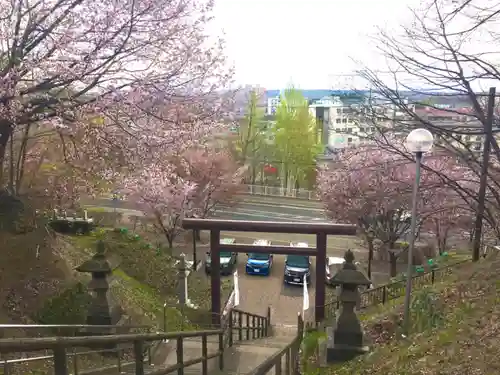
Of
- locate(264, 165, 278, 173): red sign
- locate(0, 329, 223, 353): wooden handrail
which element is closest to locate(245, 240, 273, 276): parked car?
locate(0, 329, 223, 353): wooden handrail

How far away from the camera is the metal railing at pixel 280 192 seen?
3083 centimetres

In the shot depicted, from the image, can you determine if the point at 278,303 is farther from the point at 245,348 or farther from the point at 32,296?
the point at 32,296

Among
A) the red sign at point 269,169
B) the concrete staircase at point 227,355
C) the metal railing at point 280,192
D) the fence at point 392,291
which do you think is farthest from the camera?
the red sign at point 269,169

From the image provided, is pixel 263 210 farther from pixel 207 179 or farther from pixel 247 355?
pixel 247 355

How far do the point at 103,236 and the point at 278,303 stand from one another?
23.6ft

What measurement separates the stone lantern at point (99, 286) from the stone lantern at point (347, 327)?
3.50m

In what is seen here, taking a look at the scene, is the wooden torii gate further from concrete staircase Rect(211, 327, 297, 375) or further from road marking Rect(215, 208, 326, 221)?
road marking Rect(215, 208, 326, 221)

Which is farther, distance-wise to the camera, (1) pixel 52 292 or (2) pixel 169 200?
(2) pixel 169 200

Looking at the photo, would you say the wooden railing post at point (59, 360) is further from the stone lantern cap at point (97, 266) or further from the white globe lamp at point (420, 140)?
the white globe lamp at point (420, 140)

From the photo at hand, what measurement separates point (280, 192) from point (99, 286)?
24.9m

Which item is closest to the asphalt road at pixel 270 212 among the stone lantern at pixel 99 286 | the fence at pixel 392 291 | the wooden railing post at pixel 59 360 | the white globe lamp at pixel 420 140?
the fence at pixel 392 291

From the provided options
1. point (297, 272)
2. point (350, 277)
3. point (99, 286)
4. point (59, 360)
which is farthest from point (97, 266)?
point (297, 272)

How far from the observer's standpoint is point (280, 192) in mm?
31281

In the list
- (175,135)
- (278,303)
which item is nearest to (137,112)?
(175,135)
